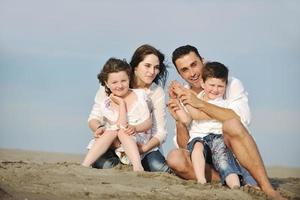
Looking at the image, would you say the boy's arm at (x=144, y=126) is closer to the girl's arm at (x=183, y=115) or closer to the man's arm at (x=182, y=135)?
the man's arm at (x=182, y=135)

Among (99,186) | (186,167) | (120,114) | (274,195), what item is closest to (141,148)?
(120,114)

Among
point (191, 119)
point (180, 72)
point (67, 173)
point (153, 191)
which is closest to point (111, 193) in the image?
point (153, 191)

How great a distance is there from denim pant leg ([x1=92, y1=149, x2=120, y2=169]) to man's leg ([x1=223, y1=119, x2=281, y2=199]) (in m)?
1.60

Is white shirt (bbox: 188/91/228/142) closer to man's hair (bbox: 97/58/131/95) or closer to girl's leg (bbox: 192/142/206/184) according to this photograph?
girl's leg (bbox: 192/142/206/184)

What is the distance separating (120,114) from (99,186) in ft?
4.90

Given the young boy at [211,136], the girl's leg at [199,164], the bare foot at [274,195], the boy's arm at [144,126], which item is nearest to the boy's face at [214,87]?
the young boy at [211,136]

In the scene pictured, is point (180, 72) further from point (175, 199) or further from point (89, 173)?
point (175, 199)

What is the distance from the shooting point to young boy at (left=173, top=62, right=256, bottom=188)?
21.5ft

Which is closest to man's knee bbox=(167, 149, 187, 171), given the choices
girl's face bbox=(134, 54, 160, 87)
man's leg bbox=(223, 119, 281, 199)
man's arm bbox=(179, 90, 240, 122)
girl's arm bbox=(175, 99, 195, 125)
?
girl's arm bbox=(175, 99, 195, 125)

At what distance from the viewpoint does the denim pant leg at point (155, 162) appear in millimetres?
7531

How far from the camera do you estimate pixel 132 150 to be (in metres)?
7.12

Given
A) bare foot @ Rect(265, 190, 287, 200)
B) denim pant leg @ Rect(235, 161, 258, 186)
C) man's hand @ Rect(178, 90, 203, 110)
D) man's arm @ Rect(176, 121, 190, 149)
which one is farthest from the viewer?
man's arm @ Rect(176, 121, 190, 149)

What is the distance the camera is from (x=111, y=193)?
567 cm

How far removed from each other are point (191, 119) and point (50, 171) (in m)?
1.48
